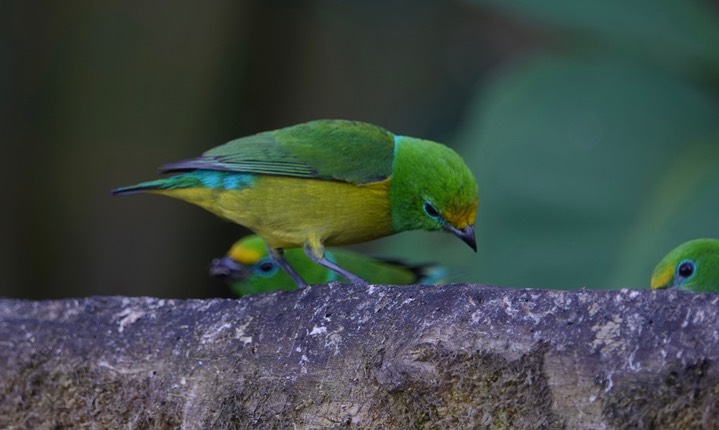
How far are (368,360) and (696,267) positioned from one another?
4.33 feet

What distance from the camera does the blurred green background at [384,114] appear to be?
521cm

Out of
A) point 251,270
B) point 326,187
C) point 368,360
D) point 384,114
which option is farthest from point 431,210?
point 384,114

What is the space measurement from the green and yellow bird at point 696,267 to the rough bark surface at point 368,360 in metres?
1.06

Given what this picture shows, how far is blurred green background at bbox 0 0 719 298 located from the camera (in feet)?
17.1

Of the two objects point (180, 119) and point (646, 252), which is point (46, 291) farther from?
point (646, 252)

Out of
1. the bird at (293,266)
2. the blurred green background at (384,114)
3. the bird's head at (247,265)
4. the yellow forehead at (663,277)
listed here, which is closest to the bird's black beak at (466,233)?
the yellow forehead at (663,277)

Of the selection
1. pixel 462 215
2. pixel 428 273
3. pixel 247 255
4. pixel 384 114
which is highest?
pixel 462 215

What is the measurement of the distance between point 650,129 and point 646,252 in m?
1.23

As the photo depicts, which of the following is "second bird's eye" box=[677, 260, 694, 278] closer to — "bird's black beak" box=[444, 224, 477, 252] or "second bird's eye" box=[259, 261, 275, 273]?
"bird's black beak" box=[444, 224, 477, 252]

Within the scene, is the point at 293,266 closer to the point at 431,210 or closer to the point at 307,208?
the point at 307,208

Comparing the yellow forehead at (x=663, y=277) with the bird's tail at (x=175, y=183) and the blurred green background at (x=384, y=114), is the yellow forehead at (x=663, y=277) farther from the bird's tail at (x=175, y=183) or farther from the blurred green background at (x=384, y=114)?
the bird's tail at (x=175, y=183)

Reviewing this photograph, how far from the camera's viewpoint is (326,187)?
374cm

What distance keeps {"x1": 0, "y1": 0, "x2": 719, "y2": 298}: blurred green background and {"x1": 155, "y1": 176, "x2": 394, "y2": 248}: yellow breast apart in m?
1.46

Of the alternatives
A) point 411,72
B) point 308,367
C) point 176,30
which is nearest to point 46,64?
point 176,30
